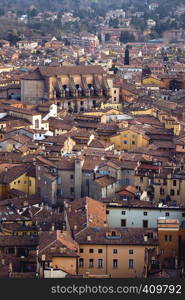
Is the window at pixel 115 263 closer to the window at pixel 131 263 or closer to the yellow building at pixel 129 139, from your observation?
the window at pixel 131 263

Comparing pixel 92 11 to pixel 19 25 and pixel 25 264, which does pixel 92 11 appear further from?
pixel 25 264

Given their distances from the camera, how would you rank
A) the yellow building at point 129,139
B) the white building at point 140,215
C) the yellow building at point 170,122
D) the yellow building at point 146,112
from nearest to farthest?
the white building at point 140,215, the yellow building at point 129,139, the yellow building at point 170,122, the yellow building at point 146,112

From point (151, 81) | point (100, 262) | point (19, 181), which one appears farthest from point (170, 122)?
point (151, 81)

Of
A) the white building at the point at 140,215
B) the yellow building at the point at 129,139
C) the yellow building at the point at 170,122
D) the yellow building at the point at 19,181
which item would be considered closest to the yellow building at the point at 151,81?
the yellow building at the point at 170,122

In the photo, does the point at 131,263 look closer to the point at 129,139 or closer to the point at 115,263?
the point at 115,263

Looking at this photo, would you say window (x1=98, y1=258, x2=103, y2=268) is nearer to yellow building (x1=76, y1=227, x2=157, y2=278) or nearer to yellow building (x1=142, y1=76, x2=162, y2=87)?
yellow building (x1=76, y1=227, x2=157, y2=278)

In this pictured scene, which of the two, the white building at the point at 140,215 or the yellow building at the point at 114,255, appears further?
the white building at the point at 140,215

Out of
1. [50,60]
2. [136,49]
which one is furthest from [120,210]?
[136,49]

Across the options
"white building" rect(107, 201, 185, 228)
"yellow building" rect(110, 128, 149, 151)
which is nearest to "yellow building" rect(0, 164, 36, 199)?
"white building" rect(107, 201, 185, 228)
